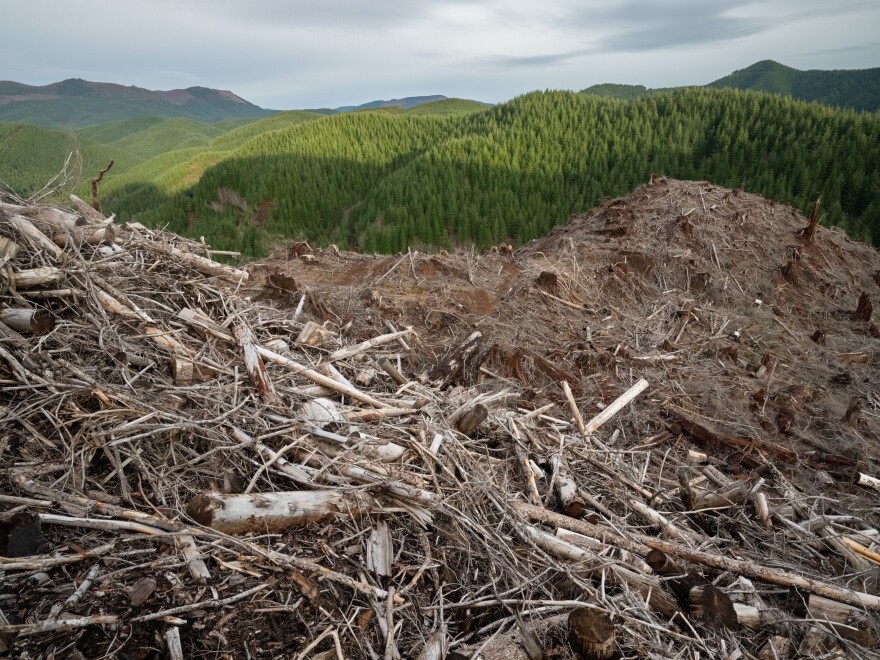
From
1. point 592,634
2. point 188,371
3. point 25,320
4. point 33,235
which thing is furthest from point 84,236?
point 592,634

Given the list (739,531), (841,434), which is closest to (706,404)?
(841,434)

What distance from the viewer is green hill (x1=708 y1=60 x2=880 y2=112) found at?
70375 mm

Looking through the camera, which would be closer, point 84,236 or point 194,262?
point 84,236

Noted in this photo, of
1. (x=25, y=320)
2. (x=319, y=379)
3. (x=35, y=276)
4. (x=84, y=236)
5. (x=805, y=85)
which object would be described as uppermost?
(x=805, y=85)

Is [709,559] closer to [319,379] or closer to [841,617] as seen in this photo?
[841,617]

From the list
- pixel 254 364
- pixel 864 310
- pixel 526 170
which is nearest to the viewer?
pixel 254 364

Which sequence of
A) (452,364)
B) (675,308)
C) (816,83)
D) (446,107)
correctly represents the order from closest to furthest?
(452,364)
(675,308)
(446,107)
(816,83)

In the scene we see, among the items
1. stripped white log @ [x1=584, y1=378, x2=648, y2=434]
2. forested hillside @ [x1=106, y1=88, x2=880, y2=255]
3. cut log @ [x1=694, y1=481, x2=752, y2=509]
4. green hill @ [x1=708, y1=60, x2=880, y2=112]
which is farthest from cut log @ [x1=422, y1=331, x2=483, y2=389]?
green hill @ [x1=708, y1=60, x2=880, y2=112]

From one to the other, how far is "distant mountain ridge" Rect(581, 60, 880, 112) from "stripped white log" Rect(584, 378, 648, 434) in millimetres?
71493

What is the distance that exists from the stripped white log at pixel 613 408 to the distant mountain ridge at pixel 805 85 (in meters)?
71.5

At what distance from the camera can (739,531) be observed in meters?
3.46

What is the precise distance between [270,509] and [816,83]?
11293 cm

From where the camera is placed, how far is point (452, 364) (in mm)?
4992

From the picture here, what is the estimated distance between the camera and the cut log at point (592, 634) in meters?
2.16
